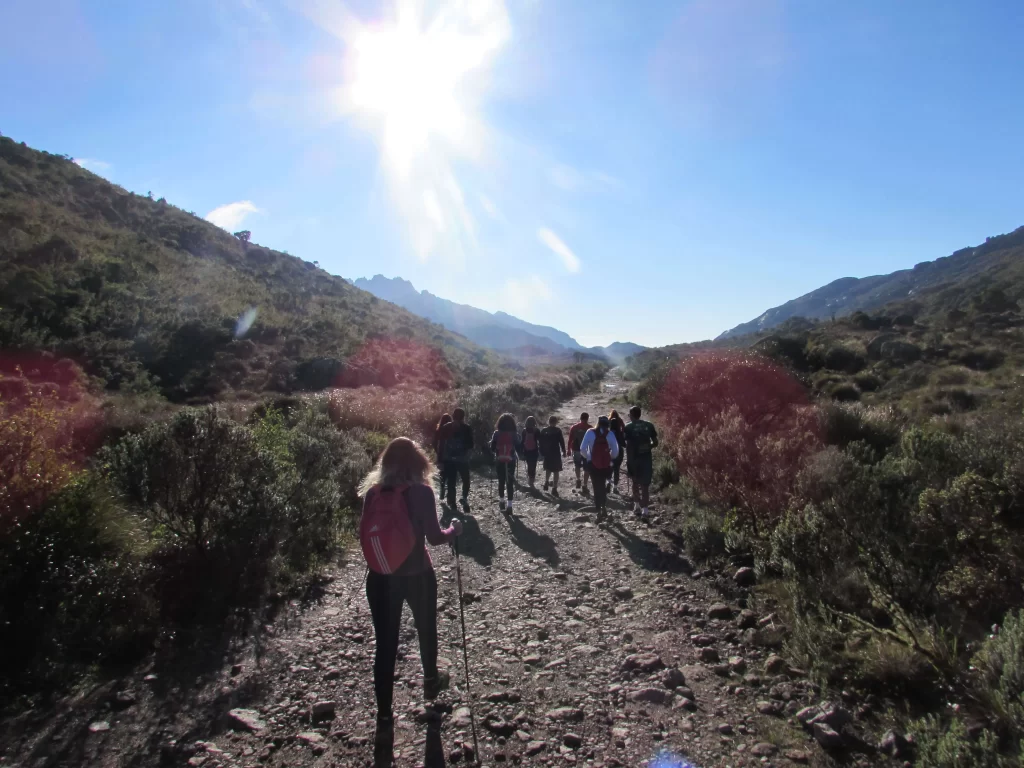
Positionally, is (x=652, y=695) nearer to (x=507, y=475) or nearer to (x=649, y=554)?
(x=649, y=554)

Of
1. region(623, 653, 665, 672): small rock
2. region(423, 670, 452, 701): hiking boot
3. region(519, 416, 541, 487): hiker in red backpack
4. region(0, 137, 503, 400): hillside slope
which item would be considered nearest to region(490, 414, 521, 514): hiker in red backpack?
region(519, 416, 541, 487): hiker in red backpack

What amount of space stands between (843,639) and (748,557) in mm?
2293

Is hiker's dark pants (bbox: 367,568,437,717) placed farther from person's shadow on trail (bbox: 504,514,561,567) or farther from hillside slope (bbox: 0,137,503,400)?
hillside slope (bbox: 0,137,503,400)

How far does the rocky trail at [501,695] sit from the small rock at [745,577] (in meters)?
0.02

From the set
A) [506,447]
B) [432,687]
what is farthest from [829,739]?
[506,447]

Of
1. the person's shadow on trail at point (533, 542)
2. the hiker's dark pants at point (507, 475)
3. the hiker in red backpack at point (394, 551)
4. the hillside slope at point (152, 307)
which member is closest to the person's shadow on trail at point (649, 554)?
the person's shadow on trail at point (533, 542)

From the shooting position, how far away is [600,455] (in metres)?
9.41

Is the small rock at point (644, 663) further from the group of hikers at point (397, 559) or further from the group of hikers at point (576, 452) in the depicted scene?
the group of hikers at point (576, 452)

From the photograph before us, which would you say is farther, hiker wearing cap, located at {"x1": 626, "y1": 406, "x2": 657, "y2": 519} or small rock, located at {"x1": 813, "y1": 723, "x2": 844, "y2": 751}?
hiker wearing cap, located at {"x1": 626, "y1": 406, "x2": 657, "y2": 519}

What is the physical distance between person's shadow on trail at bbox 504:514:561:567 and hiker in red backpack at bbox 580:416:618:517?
128 cm

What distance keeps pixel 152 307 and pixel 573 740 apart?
3496cm

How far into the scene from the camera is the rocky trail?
141 inches

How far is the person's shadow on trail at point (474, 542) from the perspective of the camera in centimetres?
807

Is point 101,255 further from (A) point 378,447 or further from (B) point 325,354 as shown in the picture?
(A) point 378,447
